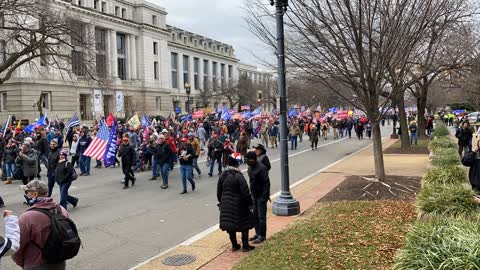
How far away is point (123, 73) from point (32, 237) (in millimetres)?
70503

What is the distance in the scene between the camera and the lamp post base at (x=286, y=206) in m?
9.85

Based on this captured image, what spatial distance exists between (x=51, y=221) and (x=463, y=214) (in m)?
5.20

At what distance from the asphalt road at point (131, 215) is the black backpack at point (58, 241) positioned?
8.45ft

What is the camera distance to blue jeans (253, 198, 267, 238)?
7.93 m

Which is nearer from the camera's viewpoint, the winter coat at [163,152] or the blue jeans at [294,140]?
the winter coat at [163,152]

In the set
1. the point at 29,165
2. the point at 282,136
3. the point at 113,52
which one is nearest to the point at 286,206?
the point at 282,136

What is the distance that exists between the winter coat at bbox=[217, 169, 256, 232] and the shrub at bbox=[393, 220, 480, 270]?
2.75m

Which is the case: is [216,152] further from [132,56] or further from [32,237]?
[132,56]

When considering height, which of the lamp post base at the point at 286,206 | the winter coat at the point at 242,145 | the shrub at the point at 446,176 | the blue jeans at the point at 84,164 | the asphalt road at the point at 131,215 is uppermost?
the winter coat at the point at 242,145

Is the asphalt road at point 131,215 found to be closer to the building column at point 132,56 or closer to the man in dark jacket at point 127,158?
the man in dark jacket at point 127,158

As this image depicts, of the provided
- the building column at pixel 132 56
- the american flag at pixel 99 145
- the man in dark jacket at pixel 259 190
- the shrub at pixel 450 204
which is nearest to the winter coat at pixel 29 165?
the american flag at pixel 99 145

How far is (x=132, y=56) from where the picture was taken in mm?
72688

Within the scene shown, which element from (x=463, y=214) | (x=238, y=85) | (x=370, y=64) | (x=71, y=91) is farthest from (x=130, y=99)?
(x=463, y=214)

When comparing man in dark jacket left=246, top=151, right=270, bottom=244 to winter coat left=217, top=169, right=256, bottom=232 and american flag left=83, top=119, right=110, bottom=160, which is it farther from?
american flag left=83, top=119, right=110, bottom=160
